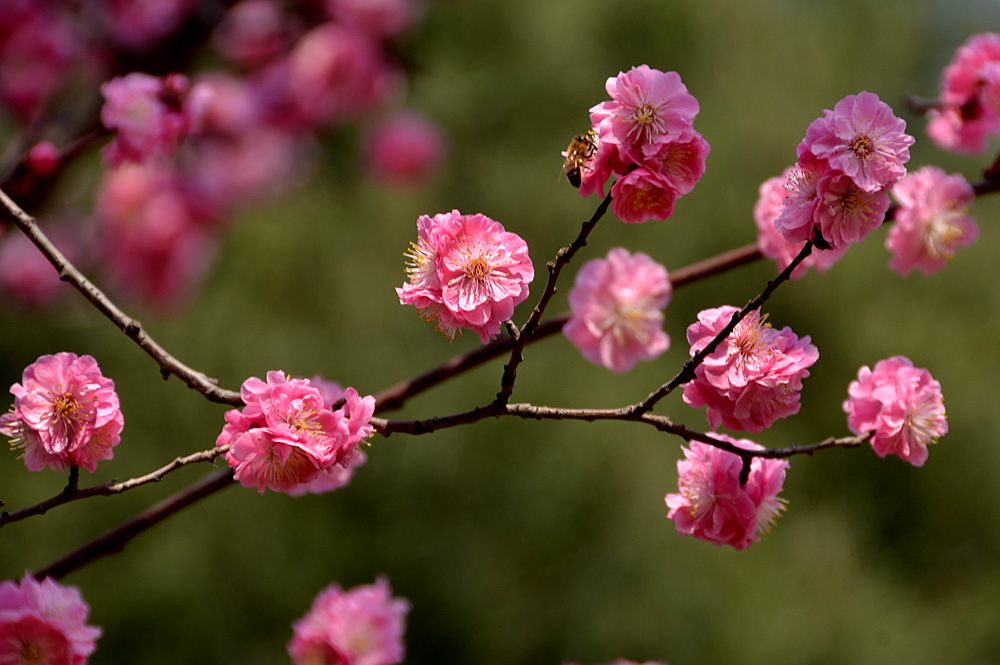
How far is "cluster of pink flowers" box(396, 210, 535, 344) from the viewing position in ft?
1.51

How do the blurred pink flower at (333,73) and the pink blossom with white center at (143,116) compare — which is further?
the blurred pink flower at (333,73)

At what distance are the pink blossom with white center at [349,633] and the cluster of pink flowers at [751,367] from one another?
49 cm

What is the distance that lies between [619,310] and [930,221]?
0.96ft

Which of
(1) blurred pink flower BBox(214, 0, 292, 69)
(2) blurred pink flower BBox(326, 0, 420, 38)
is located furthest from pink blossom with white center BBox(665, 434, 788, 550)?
(2) blurred pink flower BBox(326, 0, 420, 38)

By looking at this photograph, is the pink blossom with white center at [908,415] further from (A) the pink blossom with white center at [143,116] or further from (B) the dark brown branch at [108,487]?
(A) the pink blossom with white center at [143,116]

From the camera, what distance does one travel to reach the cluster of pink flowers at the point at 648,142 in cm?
45

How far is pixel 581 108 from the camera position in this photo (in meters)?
3.64

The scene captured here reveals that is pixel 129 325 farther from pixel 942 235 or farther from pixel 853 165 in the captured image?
pixel 942 235

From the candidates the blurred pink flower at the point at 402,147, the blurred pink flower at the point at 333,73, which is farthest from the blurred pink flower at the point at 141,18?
the blurred pink flower at the point at 402,147

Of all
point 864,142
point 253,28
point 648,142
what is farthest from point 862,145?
point 253,28

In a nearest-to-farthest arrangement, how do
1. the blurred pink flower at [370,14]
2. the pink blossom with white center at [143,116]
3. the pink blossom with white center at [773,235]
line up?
1. the pink blossom with white center at [773,235]
2. the pink blossom with white center at [143,116]
3. the blurred pink flower at [370,14]

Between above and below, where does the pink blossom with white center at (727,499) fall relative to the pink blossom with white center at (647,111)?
below

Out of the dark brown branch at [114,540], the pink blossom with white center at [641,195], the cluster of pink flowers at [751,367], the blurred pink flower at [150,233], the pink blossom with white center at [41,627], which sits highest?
the blurred pink flower at [150,233]

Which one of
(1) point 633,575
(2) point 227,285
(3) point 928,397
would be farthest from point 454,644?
(3) point 928,397
